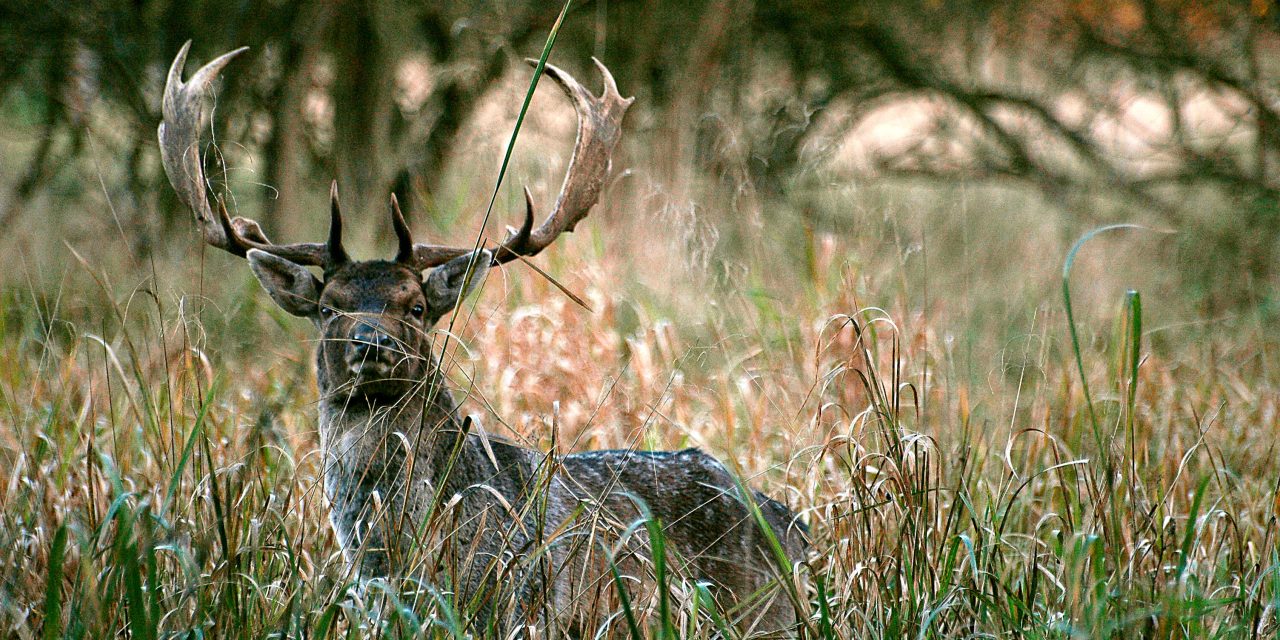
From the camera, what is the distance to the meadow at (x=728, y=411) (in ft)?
9.19

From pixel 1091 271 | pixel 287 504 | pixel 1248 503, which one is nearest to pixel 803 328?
pixel 1248 503

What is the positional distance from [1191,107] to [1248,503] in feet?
24.8

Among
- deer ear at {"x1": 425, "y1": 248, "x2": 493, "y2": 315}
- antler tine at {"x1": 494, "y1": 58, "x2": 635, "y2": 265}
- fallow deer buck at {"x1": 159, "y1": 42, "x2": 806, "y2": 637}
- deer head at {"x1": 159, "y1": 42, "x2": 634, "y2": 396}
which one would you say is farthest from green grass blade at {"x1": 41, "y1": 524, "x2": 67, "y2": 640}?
antler tine at {"x1": 494, "y1": 58, "x2": 635, "y2": 265}

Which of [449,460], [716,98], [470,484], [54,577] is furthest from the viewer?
[716,98]

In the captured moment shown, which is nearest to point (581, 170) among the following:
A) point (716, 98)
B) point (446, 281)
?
point (446, 281)

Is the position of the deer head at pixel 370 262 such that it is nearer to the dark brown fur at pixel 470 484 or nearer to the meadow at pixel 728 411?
the dark brown fur at pixel 470 484

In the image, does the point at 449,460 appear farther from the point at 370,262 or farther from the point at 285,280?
the point at 285,280

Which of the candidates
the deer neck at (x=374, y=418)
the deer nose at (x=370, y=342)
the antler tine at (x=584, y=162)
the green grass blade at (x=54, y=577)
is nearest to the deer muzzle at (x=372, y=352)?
the deer nose at (x=370, y=342)

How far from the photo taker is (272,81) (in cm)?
834

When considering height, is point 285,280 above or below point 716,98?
below

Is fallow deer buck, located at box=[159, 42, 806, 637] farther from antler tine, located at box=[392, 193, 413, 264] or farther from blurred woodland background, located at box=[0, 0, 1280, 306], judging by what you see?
blurred woodland background, located at box=[0, 0, 1280, 306]

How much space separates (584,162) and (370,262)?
0.84 meters

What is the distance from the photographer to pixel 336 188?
383 centimetres

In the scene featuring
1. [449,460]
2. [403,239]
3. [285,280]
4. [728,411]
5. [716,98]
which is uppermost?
[716,98]
